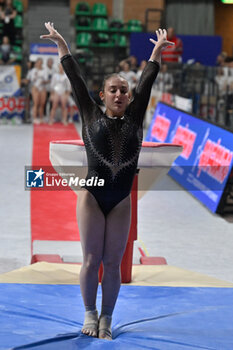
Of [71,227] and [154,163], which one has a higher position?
[154,163]

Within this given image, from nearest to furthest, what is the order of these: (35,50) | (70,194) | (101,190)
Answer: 1. (101,190)
2. (70,194)
3. (35,50)

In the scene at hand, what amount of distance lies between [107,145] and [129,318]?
107 centimetres

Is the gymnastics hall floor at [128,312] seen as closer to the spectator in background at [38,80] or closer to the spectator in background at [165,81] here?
the spectator in background at [165,81]

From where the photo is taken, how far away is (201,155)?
27.3 feet

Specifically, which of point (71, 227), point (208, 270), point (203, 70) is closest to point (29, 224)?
point (71, 227)

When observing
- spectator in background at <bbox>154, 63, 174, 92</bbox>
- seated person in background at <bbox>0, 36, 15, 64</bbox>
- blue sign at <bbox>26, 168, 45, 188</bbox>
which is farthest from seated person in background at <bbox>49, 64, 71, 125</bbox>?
blue sign at <bbox>26, 168, 45, 188</bbox>

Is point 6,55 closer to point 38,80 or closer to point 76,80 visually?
point 38,80

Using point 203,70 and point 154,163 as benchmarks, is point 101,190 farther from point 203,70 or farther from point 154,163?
point 203,70

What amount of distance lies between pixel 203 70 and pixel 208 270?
10240 millimetres

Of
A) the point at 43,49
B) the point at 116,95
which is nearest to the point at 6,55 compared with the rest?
the point at 43,49

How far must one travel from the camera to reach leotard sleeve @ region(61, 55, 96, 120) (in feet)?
11.0

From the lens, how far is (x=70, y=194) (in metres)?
8.28

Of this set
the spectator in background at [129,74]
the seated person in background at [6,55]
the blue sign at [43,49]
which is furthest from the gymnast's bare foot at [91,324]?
the blue sign at [43,49]

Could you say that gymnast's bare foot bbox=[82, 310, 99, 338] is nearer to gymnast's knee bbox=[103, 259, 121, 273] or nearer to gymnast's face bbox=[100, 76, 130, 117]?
gymnast's knee bbox=[103, 259, 121, 273]
